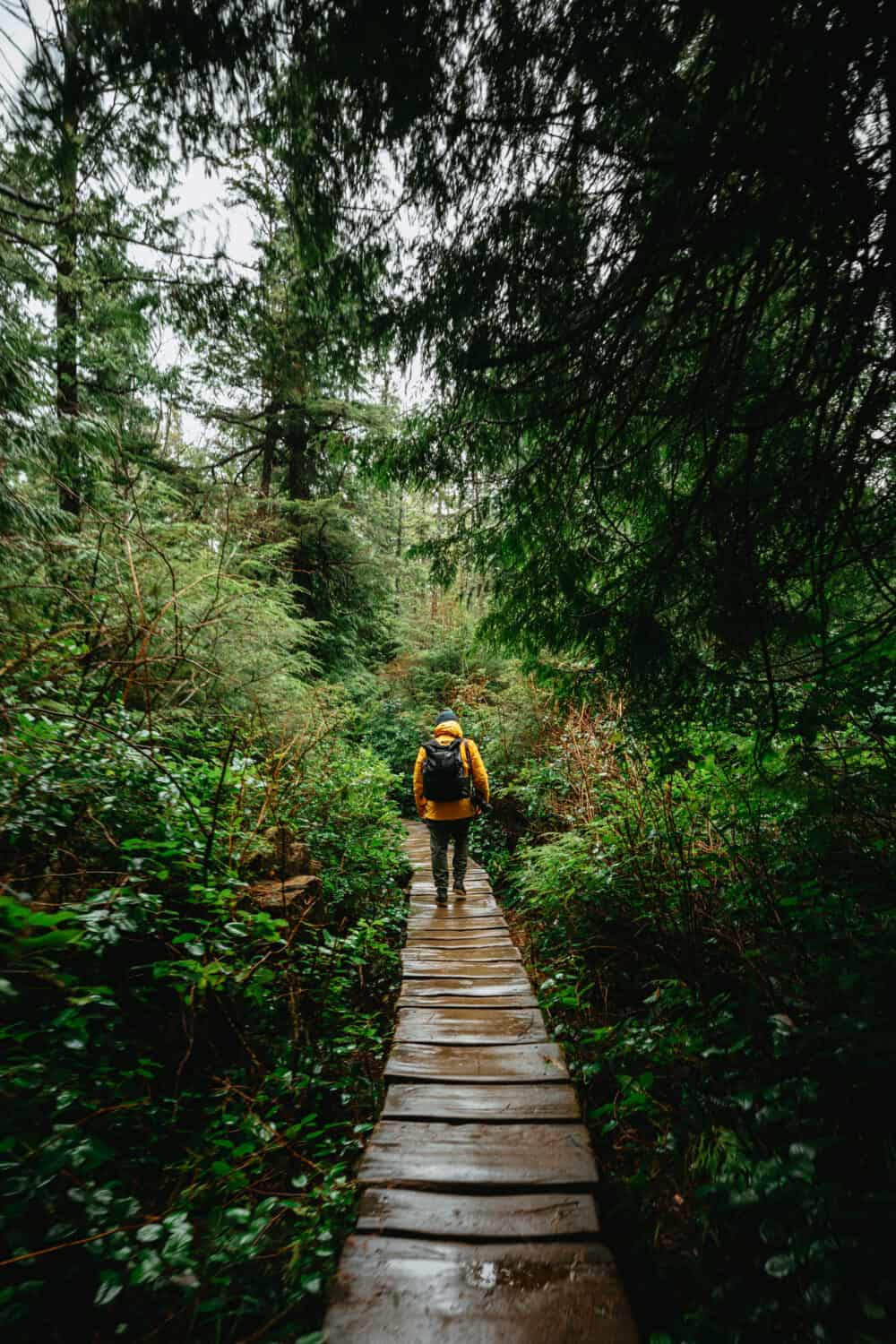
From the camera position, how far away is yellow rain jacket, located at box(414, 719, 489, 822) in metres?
5.54

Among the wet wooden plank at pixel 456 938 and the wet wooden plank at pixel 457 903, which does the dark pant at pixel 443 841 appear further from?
the wet wooden plank at pixel 456 938

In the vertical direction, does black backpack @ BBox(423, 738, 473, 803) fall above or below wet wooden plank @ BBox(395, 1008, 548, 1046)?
above

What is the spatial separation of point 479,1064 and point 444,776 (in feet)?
9.19

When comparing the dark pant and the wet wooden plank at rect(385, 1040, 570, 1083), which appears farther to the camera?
the dark pant

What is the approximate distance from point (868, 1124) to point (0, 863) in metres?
4.30

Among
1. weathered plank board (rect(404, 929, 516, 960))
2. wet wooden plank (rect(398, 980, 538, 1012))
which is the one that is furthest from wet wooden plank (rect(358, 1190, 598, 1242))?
weathered plank board (rect(404, 929, 516, 960))

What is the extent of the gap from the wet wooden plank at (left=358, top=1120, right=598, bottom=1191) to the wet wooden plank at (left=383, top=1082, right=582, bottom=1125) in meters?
0.05

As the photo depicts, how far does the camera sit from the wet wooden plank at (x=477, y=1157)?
2125 mm

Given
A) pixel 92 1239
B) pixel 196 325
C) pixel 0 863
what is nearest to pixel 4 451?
pixel 196 325

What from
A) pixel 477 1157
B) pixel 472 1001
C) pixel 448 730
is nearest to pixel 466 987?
pixel 472 1001

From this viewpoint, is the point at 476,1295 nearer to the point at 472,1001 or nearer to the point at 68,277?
the point at 472,1001

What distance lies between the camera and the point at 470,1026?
10.9 ft

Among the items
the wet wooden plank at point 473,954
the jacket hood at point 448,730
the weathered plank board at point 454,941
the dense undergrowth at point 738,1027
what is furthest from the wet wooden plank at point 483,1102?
the jacket hood at point 448,730

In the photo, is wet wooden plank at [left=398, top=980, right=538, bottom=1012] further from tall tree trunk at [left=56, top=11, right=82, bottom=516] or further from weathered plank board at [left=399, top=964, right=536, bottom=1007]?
tall tree trunk at [left=56, top=11, right=82, bottom=516]
